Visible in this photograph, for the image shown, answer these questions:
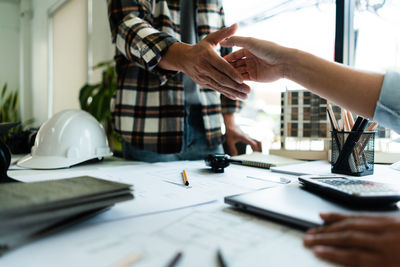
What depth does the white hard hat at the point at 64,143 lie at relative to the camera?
2.95ft

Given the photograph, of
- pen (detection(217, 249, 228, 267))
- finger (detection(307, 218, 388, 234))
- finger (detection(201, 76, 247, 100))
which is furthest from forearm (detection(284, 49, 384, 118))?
pen (detection(217, 249, 228, 267))

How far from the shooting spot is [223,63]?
726 mm

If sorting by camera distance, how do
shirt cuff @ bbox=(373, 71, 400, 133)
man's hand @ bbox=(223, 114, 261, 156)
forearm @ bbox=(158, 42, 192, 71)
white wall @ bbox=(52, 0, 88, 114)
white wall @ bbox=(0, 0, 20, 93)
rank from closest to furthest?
shirt cuff @ bbox=(373, 71, 400, 133), forearm @ bbox=(158, 42, 192, 71), man's hand @ bbox=(223, 114, 261, 156), white wall @ bbox=(52, 0, 88, 114), white wall @ bbox=(0, 0, 20, 93)

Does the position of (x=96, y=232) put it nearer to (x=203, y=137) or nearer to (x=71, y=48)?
(x=203, y=137)

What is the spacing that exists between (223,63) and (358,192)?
0.45 meters

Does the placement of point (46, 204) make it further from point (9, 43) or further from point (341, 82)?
point (9, 43)

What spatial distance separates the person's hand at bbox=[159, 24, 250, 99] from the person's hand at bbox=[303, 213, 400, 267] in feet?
1.65

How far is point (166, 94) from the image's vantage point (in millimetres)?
1046

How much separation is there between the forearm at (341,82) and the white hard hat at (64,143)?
73cm

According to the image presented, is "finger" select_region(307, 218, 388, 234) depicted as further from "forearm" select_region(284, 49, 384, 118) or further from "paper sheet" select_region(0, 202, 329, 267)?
"forearm" select_region(284, 49, 384, 118)

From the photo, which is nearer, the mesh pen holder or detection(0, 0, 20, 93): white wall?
the mesh pen holder

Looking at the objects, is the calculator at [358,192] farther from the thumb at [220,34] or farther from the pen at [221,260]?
the thumb at [220,34]

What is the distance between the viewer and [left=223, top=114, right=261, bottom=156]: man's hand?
48.7 inches

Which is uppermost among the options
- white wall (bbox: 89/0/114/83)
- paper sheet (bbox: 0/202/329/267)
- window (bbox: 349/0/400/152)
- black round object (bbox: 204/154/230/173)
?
white wall (bbox: 89/0/114/83)
